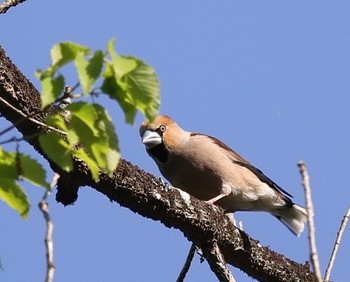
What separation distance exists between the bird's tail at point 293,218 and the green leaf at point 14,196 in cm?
546

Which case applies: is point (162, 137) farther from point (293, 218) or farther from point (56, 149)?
point (56, 149)

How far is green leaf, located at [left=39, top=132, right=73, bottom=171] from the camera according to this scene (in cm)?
248

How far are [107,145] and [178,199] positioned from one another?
2323mm

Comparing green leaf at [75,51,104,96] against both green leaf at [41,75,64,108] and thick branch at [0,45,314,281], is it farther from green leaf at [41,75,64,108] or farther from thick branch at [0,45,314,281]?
thick branch at [0,45,314,281]

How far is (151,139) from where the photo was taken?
7.68 meters

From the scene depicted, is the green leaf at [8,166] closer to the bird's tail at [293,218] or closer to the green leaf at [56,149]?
the green leaf at [56,149]

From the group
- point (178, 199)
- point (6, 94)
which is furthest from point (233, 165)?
point (6, 94)

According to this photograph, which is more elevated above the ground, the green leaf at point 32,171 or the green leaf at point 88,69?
the green leaf at point 88,69

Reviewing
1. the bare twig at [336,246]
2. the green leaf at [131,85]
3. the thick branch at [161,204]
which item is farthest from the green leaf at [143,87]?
the thick branch at [161,204]

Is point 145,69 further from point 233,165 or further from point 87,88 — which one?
point 233,165

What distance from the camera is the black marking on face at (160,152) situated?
24.3ft

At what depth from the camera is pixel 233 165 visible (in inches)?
283

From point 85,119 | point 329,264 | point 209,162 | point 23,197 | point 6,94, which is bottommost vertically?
point 23,197

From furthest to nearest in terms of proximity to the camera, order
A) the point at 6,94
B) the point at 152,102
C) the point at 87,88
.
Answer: the point at 6,94, the point at 152,102, the point at 87,88
